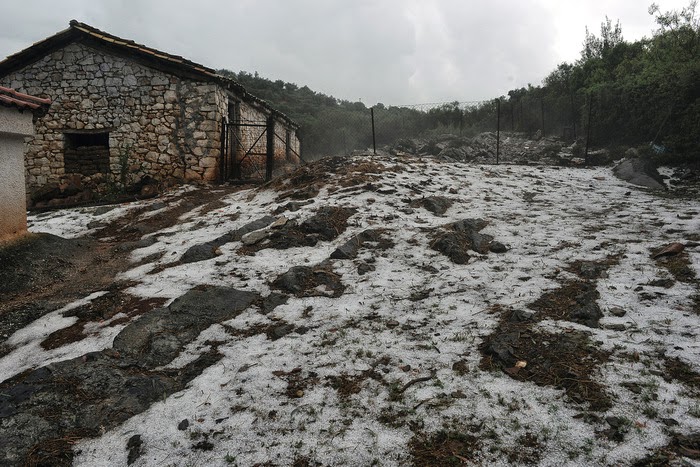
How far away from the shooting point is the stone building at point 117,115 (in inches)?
447

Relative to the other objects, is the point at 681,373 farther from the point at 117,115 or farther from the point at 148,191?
the point at 117,115

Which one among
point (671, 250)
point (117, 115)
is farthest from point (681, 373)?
point (117, 115)

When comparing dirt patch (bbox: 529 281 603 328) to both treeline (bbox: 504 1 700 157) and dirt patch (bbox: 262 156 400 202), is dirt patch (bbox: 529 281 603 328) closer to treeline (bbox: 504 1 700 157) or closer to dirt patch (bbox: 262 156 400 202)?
dirt patch (bbox: 262 156 400 202)

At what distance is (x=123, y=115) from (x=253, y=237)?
8221 millimetres

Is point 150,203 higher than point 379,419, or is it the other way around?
point 150,203

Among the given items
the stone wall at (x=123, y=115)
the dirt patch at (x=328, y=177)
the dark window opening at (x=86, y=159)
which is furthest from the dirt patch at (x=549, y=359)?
the dark window opening at (x=86, y=159)

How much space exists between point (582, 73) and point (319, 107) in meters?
24.4

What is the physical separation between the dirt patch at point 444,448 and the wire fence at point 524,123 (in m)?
11.3

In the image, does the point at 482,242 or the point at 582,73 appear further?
the point at 582,73

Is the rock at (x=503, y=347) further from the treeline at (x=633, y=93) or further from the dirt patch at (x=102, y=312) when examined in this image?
the treeline at (x=633, y=93)

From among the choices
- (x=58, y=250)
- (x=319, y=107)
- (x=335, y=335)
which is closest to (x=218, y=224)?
(x=58, y=250)

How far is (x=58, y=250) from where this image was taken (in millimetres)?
6043

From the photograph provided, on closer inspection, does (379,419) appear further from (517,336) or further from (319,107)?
(319,107)

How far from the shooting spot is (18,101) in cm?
532
